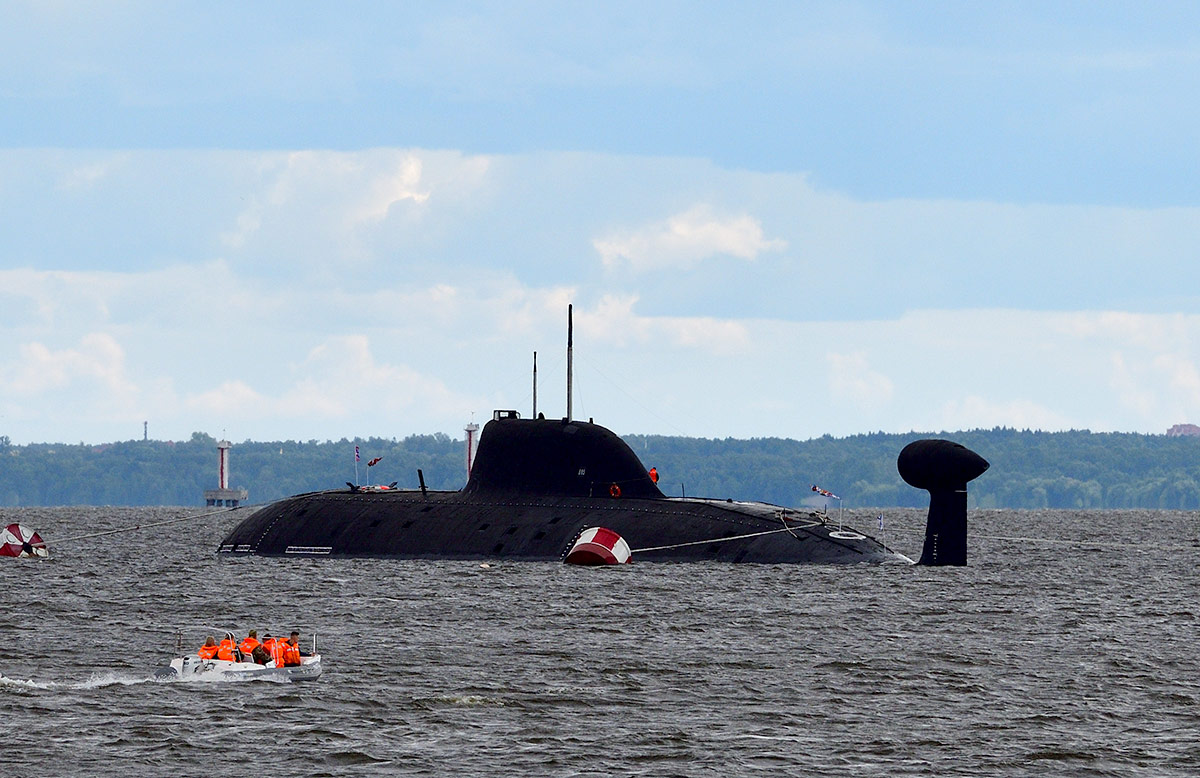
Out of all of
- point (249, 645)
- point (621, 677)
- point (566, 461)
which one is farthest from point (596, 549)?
point (249, 645)

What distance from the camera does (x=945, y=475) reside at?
51.6 meters

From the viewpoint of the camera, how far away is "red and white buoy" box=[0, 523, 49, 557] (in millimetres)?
72625

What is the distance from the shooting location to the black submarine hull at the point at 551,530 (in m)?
57.5

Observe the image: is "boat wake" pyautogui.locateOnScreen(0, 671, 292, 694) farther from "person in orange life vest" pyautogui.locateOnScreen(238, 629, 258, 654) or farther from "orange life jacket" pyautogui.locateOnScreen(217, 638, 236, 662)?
"person in orange life vest" pyautogui.locateOnScreen(238, 629, 258, 654)

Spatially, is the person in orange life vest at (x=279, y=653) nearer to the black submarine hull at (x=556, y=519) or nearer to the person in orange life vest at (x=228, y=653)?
the person in orange life vest at (x=228, y=653)

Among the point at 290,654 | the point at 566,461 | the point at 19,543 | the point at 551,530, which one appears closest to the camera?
the point at 290,654

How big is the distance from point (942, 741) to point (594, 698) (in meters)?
6.54

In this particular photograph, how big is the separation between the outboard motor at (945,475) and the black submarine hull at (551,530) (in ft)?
13.0

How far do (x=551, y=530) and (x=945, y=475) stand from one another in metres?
13.6

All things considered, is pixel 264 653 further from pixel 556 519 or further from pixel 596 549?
pixel 556 519

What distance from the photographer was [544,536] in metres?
58.7

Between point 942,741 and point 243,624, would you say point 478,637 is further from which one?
point 942,741

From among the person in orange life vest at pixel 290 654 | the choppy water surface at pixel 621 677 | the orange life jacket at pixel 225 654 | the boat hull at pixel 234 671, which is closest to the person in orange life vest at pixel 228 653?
the orange life jacket at pixel 225 654

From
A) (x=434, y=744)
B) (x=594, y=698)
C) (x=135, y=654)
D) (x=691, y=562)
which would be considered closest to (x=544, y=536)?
(x=691, y=562)
